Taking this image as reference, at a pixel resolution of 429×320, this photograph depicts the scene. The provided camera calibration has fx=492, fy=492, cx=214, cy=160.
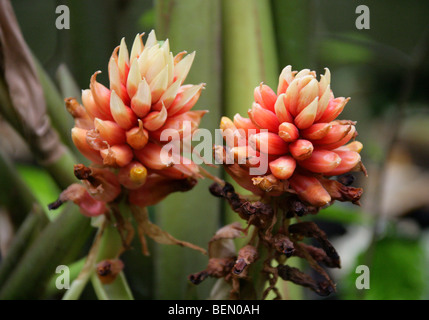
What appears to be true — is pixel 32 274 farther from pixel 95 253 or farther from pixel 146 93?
pixel 146 93

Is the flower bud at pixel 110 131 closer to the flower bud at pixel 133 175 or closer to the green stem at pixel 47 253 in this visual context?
the flower bud at pixel 133 175

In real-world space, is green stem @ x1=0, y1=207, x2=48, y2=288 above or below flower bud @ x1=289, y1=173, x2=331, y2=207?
below

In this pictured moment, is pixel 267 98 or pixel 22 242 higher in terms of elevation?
pixel 267 98

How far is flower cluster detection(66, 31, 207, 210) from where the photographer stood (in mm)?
350

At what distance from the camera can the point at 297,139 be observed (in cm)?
34

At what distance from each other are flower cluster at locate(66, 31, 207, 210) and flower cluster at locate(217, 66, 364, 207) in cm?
4

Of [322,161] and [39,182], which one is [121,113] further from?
[39,182]

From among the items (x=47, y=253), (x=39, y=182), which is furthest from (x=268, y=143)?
(x=39, y=182)

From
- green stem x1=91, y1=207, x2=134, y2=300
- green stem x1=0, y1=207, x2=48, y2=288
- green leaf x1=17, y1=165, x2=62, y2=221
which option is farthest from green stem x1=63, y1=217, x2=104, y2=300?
green leaf x1=17, y1=165, x2=62, y2=221

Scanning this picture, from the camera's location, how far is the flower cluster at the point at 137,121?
0.35 meters

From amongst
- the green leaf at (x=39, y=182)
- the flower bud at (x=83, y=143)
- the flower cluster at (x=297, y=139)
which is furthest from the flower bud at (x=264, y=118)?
the green leaf at (x=39, y=182)

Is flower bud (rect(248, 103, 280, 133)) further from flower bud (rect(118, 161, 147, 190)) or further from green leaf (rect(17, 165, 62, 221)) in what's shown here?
green leaf (rect(17, 165, 62, 221))

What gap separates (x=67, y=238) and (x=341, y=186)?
0.27 meters

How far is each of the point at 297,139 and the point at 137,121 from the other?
116 mm
